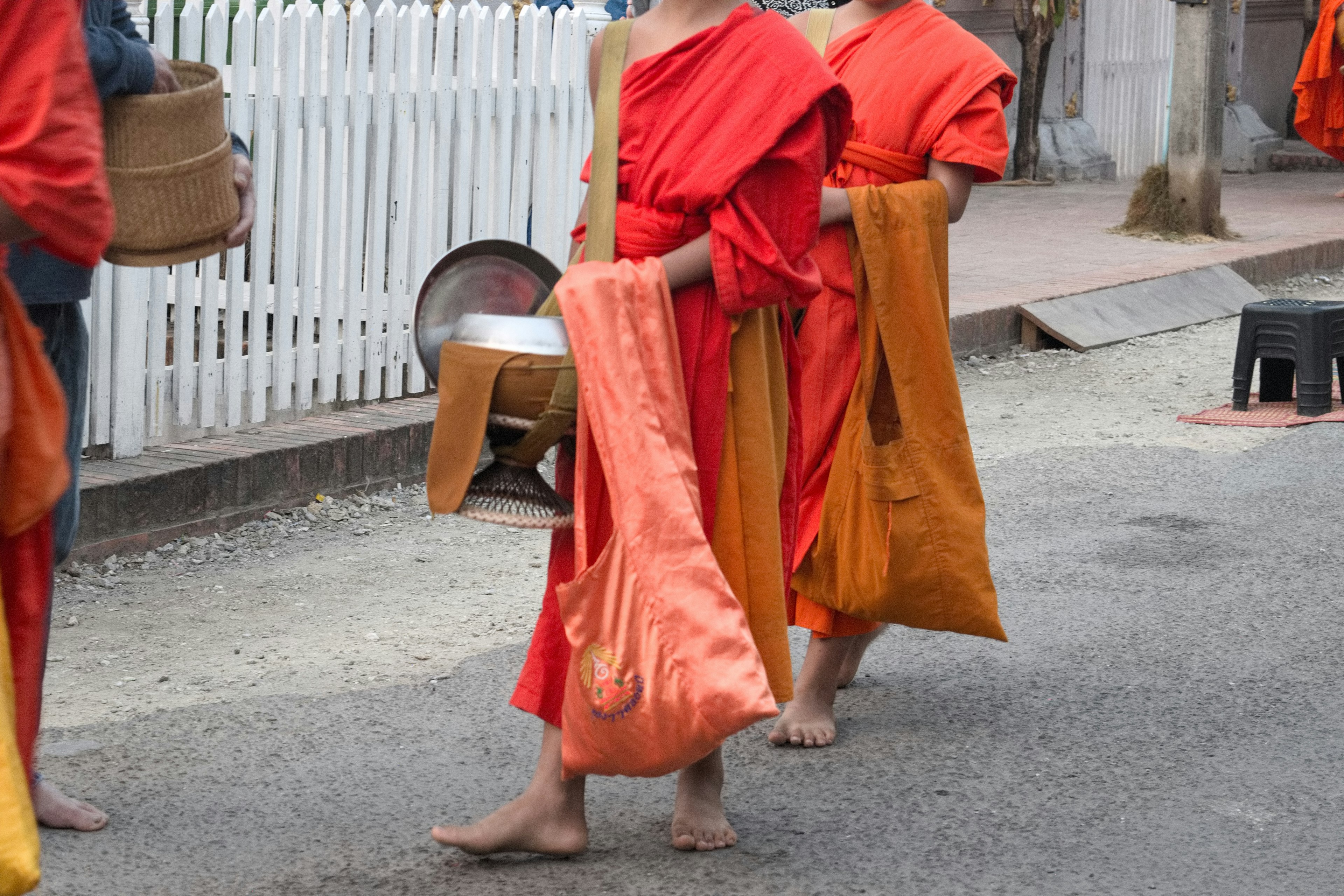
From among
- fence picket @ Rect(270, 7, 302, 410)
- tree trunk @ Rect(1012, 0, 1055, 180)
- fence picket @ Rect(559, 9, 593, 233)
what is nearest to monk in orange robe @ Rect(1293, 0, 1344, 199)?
tree trunk @ Rect(1012, 0, 1055, 180)

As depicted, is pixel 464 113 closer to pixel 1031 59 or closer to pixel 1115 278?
pixel 1115 278

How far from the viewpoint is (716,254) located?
296cm

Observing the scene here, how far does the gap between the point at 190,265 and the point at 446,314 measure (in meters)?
3.17

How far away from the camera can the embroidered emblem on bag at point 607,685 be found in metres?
2.78

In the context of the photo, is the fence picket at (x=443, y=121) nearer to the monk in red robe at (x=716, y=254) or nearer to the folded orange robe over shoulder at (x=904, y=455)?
the folded orange robe over shoulder at (x=904, y=455)

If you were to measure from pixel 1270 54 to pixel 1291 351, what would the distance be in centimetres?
1237

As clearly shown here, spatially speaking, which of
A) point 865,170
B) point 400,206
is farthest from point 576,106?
point 865,170

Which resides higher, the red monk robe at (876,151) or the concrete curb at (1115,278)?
the red monk robe at (876,151)

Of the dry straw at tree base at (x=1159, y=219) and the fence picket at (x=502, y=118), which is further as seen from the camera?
the dry straw at tree base at (x=1159, y=219)

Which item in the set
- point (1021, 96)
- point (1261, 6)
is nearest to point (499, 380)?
point (1021, 96)

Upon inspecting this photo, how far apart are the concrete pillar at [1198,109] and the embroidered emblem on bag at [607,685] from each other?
976 cm

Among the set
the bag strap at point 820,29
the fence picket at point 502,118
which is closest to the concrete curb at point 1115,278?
the fence picket at point 502,118

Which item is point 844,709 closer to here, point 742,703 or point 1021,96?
point 742,703

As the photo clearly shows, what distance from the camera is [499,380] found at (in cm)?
287
